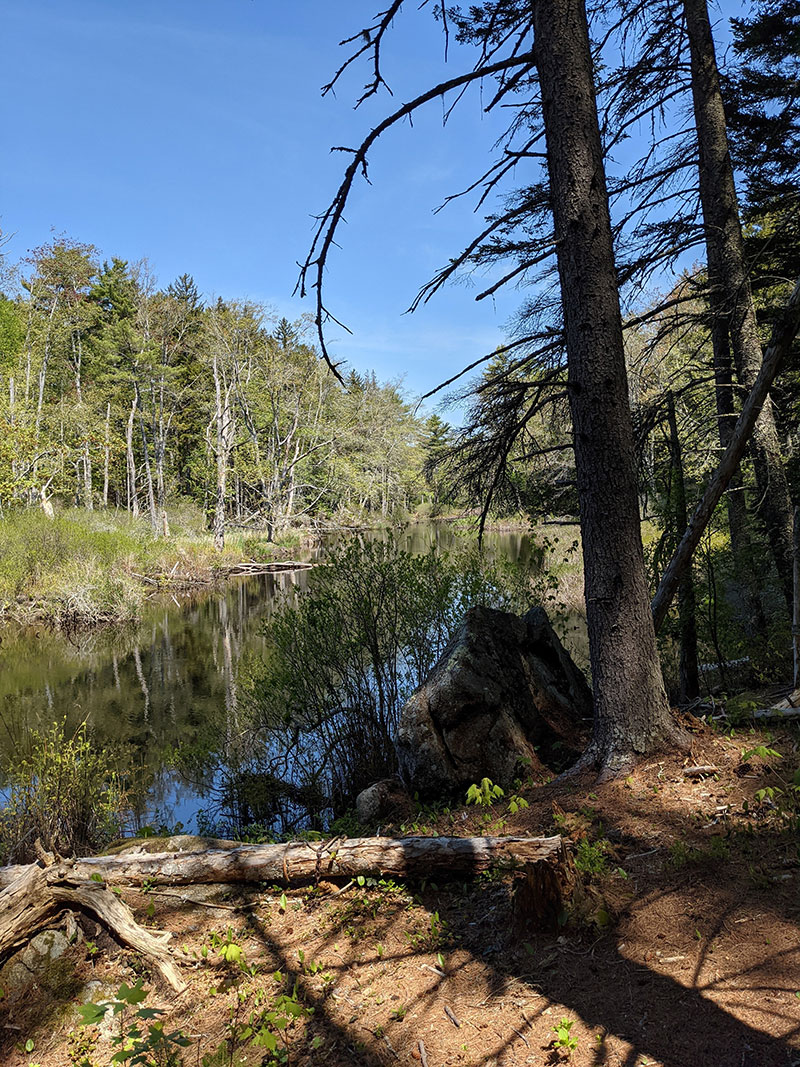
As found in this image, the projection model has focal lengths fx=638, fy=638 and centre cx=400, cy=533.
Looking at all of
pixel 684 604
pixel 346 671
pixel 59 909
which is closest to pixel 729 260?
pixel 684 604

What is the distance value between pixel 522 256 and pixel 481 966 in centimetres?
514

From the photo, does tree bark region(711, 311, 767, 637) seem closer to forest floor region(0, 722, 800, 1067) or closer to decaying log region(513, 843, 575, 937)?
forest floor region(0, 722, 800, 1067)

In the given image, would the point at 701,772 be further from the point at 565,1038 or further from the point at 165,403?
the point at 165,403

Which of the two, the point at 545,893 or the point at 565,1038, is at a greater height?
the point at 545,893

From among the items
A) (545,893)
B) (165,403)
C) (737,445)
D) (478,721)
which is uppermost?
(165,403)

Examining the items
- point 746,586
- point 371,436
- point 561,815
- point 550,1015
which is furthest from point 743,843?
point 371,436

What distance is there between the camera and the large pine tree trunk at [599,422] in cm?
402

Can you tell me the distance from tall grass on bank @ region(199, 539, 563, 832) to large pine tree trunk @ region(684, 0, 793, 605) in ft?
11.4

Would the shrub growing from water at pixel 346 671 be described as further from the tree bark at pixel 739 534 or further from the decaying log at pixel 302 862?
the decaying log at pixel 302 862

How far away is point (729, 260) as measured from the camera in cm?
619

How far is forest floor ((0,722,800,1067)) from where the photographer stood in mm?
2201

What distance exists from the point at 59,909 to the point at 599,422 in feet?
13.2

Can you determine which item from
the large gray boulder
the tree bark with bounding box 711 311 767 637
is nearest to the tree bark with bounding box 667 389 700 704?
the tree bark with bounding box 711 311 767 637

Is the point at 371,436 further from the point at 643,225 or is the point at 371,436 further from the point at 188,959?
the point at 188,959
